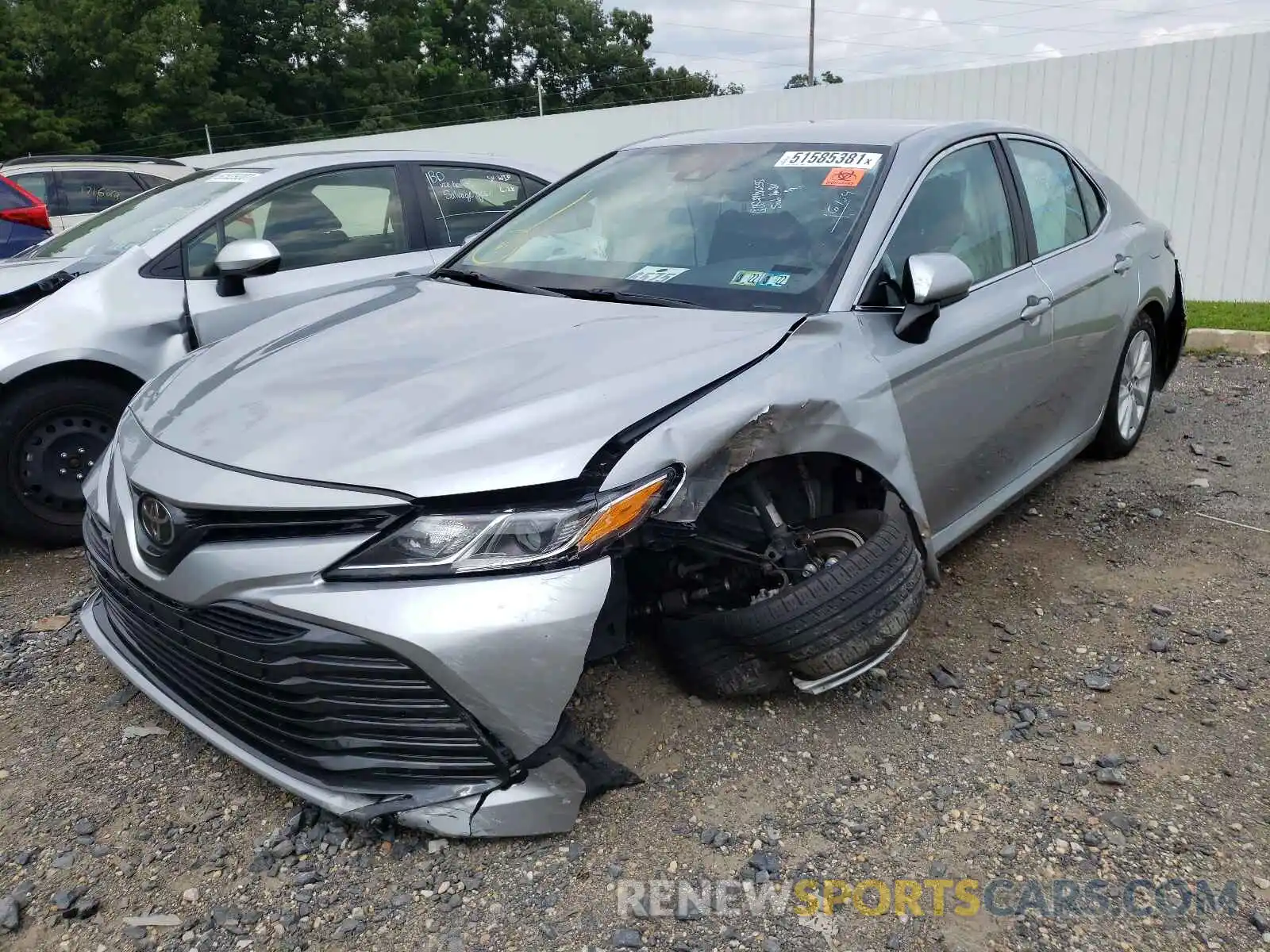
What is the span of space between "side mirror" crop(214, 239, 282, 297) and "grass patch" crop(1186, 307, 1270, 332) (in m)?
6.18

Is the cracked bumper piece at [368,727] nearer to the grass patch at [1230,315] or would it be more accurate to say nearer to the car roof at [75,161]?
the grass patch at [1230,315]

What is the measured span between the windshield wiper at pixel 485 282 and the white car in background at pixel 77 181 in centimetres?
910

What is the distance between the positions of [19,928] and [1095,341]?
13.1 feet

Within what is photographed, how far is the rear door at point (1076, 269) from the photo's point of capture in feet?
12.5

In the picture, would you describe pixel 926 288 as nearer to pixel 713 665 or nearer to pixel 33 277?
pixel 713 665

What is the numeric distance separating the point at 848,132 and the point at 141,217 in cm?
333

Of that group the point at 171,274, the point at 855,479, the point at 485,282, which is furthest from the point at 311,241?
the point at 855,479

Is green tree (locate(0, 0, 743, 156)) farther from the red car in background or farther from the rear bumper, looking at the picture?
the rear bumper

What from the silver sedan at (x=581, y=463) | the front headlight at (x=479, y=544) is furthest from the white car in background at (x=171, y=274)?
the front headlight at (x=479, y=544)

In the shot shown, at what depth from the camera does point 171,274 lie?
4215mm

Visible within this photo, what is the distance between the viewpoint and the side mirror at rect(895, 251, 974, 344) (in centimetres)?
278

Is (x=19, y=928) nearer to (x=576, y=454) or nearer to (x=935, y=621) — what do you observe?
(x=576, y=454)

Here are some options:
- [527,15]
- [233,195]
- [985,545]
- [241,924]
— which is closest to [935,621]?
[985,545]

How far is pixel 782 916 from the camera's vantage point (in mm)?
2086
